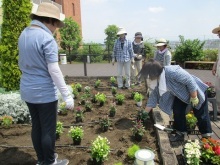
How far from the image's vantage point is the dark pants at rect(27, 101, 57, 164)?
2.68 m

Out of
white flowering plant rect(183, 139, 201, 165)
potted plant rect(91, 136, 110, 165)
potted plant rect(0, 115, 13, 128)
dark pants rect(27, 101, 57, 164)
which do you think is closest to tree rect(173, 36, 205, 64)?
potted plant rect(0, 115, 13, 128)

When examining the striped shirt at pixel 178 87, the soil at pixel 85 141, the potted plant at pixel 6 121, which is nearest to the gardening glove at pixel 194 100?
the striped shirt at pixel 178 87

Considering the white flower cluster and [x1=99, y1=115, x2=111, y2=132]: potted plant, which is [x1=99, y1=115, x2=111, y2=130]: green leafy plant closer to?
[x1=99, y1=115, x2=111, y2=132]: potted plant

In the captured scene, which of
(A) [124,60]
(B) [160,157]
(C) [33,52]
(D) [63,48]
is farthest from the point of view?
(D) [63,48]

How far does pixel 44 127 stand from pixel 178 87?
1.94 m

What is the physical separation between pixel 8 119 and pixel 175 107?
283 centimetres

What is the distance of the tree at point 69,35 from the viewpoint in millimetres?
20770

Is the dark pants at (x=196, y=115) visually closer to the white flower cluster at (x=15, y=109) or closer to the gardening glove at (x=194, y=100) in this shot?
the gardening glove at (x=194, y=100)

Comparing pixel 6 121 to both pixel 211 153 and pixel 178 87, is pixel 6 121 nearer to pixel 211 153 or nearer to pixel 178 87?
pixel 178 87

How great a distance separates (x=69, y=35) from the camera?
69.6ft

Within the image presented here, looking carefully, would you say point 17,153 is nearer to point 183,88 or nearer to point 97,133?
point 97,133

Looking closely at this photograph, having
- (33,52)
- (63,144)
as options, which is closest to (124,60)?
(63,144)

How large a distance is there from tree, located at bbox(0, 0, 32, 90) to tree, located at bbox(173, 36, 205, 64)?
31.5ft

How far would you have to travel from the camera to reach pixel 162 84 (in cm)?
353
